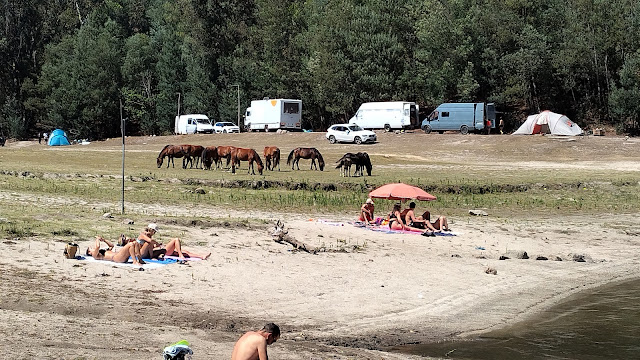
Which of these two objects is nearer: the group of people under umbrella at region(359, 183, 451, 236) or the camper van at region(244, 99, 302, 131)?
the group of people under umbrella at region(359, 183, 451, 236)

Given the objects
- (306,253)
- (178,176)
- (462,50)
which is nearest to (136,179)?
(178,176)

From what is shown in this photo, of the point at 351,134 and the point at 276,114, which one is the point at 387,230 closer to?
the point at 351,134

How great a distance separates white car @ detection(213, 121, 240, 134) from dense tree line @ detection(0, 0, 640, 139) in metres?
6.02

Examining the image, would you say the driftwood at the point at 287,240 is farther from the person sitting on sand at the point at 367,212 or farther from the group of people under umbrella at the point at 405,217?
the group of people under umbrella at the point at 405,217

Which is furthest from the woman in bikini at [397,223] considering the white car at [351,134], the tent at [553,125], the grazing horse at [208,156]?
the tent at [553,125]

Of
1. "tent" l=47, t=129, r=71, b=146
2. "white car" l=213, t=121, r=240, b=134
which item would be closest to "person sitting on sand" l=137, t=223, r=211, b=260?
"white car" l=213, t=121, r=240, b=134

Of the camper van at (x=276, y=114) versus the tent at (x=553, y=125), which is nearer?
the tent at (x=553, y=125)

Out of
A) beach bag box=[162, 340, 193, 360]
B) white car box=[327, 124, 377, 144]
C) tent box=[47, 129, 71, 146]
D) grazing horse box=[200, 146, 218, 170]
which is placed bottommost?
beach bag box=[162, 340, 193, 360]

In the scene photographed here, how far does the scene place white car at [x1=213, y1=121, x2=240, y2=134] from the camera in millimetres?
89688

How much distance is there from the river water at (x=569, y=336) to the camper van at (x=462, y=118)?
188 ft

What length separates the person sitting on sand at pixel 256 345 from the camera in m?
10.6

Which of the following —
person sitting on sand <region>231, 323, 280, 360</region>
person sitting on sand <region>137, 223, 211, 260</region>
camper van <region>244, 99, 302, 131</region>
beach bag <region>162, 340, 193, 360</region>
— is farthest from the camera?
camper van <region>244, 99, 302, 131</region>

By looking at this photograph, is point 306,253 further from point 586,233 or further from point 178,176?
point 178,176

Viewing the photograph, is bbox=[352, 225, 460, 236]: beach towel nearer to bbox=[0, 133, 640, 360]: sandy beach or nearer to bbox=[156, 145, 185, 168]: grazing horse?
bbox=[0, 133, 640, 360]: sandy beach
